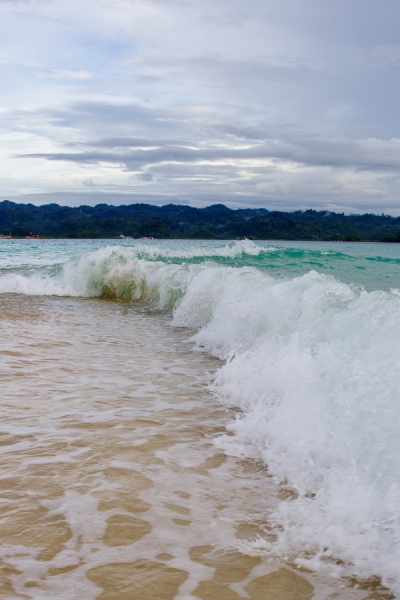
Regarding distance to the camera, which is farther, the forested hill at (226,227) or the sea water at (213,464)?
the forested hill at (226,227)

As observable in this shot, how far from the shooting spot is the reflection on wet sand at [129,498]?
210 centimetres

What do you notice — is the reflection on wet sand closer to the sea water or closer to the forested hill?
the sea water

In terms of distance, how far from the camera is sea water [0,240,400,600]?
7.13 feet

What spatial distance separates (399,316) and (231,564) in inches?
127

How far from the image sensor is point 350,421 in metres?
3.38

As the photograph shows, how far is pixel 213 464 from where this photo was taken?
3.29m

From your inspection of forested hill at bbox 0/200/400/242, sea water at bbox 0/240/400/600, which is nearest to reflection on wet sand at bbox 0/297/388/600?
sea water at bbox 0/240/400/600

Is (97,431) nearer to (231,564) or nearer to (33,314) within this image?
(231,564)

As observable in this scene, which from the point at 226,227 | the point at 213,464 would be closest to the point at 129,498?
the point at 213,464

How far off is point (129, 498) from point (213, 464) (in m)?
0.72

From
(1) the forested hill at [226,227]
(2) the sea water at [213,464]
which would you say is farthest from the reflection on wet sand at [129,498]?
(1) the forested hill at [226,227]

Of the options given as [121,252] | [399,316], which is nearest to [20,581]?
[399,316]

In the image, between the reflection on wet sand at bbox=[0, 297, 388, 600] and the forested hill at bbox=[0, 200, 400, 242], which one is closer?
the reflection on wet sand at bbox=[0, 297, 388, 600]

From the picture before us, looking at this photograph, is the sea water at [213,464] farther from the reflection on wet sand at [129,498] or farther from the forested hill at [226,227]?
the forested hill at [226,227]
